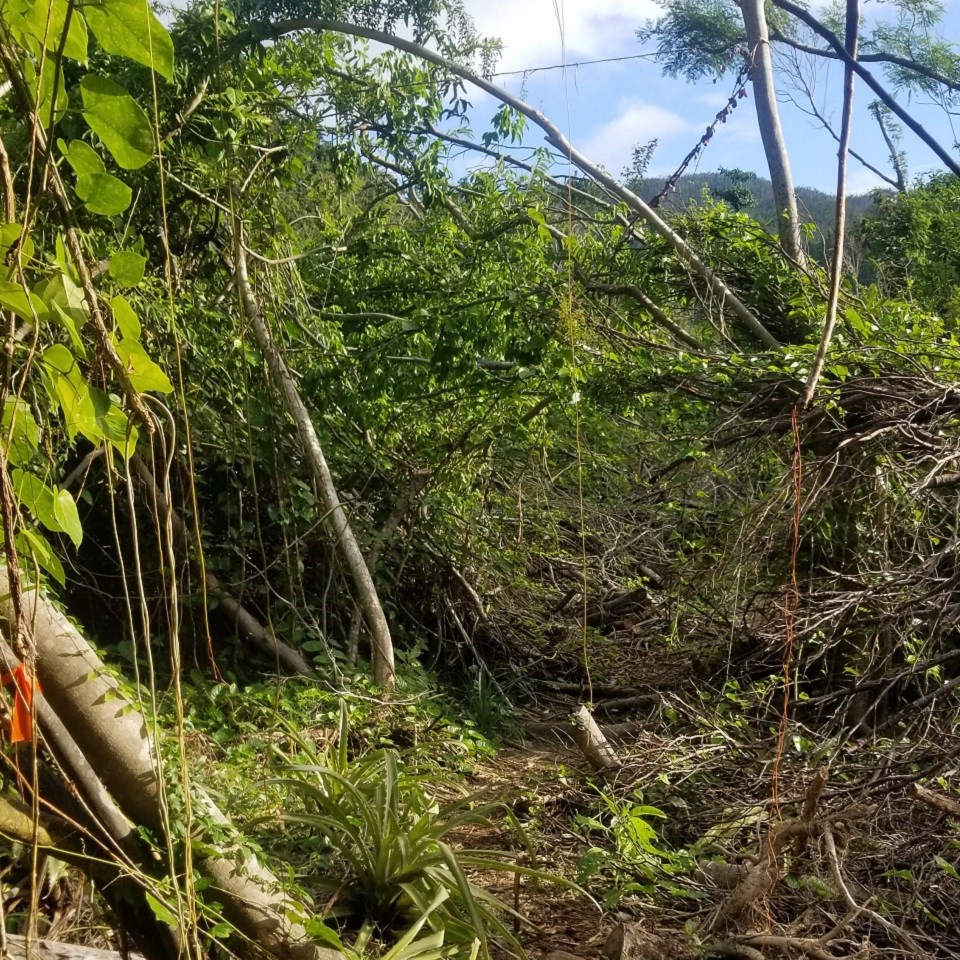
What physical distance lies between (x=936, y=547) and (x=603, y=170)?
330 cm

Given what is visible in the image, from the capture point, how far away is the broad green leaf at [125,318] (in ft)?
3.22

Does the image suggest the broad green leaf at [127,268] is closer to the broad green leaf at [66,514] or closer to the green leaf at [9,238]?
the green leaf at [9,238]

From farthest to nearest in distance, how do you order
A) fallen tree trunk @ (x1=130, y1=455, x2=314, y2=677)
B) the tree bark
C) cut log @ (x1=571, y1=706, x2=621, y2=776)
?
fallen tree trunk @ (x1=130, y1=455, x2=314, y2=677)
the tree bark
cut log @ (x1=571, y1=706, x2=621, y2=776)

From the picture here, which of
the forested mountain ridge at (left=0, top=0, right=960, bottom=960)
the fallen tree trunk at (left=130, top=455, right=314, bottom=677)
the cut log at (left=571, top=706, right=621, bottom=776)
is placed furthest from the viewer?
the fallen tree trunk at (left=130, top=455, right=314, bottom=677)

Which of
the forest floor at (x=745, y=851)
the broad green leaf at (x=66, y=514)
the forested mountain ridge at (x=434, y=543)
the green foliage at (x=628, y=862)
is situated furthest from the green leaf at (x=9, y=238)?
the green foliage at (x=628, y=862)

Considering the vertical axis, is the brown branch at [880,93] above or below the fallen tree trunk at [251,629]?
above

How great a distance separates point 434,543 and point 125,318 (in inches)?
153

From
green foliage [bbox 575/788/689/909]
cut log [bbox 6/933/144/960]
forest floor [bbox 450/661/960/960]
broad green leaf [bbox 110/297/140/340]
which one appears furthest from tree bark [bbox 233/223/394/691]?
broad green leaf [bbox 110/297/140/340]

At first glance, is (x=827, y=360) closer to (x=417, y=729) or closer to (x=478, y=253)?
(x=478, y=253)

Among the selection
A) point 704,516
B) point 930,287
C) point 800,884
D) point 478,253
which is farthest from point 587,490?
point 930,287

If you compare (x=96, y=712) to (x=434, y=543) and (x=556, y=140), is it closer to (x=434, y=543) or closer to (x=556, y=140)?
(x=434, y=543)

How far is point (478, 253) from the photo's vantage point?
14.9ft

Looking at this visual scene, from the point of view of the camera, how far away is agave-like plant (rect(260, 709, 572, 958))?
2.29m

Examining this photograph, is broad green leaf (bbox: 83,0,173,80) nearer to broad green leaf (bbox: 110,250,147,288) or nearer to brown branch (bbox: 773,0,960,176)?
broad green leaf (bbox: 110,250,147,288)
